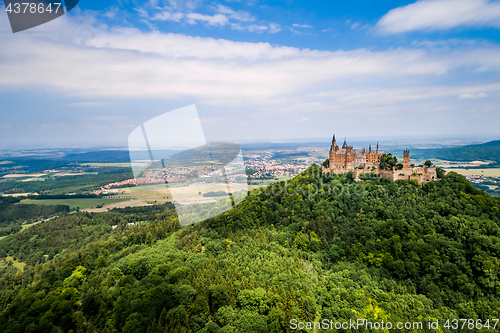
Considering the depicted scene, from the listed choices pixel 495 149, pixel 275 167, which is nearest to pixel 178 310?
pixel 275 167

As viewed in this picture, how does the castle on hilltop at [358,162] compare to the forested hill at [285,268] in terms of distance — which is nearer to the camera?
the forested hill at [285,268]

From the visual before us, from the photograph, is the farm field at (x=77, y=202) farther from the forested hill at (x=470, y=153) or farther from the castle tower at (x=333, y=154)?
the forested hill at (x=470, y=153)

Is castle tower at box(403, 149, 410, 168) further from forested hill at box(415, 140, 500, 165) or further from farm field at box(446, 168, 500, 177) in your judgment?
forested hill at box(415, 140, 500, 165)

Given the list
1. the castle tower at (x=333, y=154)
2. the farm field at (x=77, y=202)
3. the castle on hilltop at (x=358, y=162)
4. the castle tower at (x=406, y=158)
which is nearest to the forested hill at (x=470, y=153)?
the castle on hilltop at (x=358, y=162)

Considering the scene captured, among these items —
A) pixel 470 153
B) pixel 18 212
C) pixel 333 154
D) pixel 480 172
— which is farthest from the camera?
pixel 470 153

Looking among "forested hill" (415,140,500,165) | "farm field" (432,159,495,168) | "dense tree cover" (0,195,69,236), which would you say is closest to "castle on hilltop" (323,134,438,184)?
"farm field" (432,159,495,168)

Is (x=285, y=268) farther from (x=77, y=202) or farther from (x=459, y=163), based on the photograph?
(x=459, y=163)

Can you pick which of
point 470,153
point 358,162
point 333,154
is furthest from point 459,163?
point 333,154

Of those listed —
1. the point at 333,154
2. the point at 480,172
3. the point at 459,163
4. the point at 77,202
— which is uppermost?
the point at 333,154
